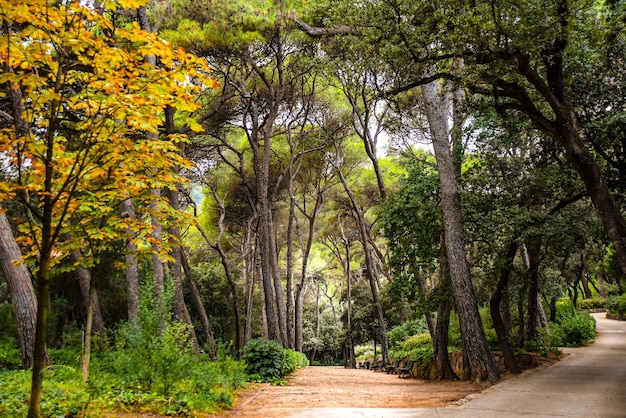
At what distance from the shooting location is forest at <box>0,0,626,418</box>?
3322 millimetres

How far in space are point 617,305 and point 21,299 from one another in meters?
26.2

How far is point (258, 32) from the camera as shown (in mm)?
11523

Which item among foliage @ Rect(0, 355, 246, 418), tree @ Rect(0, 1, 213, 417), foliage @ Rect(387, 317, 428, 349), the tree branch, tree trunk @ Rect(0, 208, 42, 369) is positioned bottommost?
foliage @ Rect(387, 317, 428, 349)

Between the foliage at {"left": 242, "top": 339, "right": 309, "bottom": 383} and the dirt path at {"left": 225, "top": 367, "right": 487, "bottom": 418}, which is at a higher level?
the foliage at {"left": 242, "top": 339, "right": 309, "bottom": 383}

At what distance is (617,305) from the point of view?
22109 millimetres

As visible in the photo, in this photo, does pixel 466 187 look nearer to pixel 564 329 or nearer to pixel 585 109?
pixel 585 109

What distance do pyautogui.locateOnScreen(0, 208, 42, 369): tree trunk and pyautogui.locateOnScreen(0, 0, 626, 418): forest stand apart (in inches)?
1.0

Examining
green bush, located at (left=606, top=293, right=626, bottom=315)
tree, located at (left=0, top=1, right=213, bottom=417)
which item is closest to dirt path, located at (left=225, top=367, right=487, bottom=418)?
tree, located at (left=0, top=1, right=213, bottom=417)

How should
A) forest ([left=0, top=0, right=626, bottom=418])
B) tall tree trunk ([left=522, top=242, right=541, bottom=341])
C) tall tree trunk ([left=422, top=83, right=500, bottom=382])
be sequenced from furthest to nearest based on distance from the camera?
tall tree trunk ([left=522, top=242, right=541, bottom=341]), tall tree trunk ([left=422, top=83, right=500, bottom=382]), forest ([left=0, top=0, right=626, bottom=418])

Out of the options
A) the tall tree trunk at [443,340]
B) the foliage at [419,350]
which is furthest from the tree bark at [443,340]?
the foliage at [419,350]

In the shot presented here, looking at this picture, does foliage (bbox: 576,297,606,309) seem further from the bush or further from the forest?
the bush

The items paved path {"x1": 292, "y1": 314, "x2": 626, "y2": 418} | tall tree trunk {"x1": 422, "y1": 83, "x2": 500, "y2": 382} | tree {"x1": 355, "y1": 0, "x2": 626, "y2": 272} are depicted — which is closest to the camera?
paved path {"x1": 292, "y1": 314, "x2": 626, "y2": 418}

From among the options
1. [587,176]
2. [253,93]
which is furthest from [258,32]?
[587,176]

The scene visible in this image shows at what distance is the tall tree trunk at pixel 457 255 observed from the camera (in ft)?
26.1
